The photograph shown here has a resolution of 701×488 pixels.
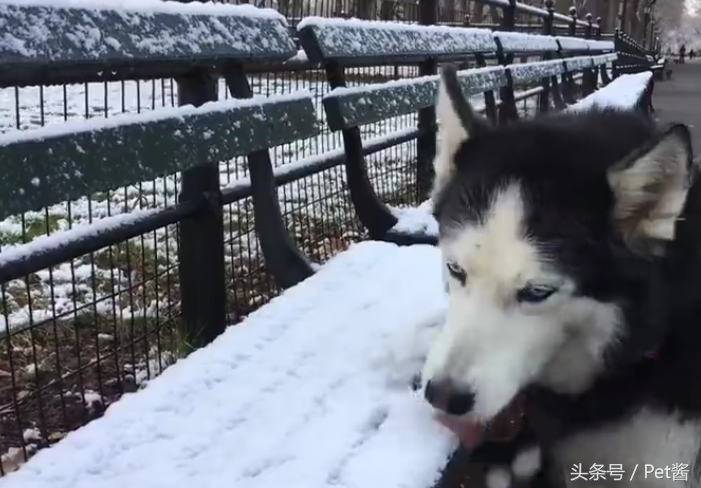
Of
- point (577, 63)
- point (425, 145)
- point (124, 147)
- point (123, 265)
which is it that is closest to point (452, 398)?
point (124, 147)

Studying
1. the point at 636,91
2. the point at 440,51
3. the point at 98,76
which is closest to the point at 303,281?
the point at 98,76

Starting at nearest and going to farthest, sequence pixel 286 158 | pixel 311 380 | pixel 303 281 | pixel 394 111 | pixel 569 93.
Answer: pixel 311 380
pixel 303 281
pixel 394 111
pixel 286 158
pixel 569 93

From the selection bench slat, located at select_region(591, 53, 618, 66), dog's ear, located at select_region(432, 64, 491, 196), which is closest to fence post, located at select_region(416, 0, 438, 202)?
dog's ear, located at select_region(432, 64, 491, 196)

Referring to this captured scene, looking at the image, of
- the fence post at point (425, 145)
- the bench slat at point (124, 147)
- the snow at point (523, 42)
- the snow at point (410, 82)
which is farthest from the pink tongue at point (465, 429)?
the snow at point (523, 42)

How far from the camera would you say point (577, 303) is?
191cm

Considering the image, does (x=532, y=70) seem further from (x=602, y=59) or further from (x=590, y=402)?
(x=602, y=59)

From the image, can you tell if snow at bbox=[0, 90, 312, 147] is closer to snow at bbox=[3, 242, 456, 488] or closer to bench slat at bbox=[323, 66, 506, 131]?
bench slat at bbox=[323, 66, 506, 131]

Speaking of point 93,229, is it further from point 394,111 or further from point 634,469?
point 394,111

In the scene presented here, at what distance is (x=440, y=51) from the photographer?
16.7 ft

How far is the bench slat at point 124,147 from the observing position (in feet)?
5.83

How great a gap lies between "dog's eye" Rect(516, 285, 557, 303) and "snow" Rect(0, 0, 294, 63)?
111 centimetres

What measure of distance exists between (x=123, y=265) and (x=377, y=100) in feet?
5.54

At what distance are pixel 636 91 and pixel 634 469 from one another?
631 cm

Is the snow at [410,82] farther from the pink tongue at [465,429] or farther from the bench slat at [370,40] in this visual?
the pink tongue at [465,429]
